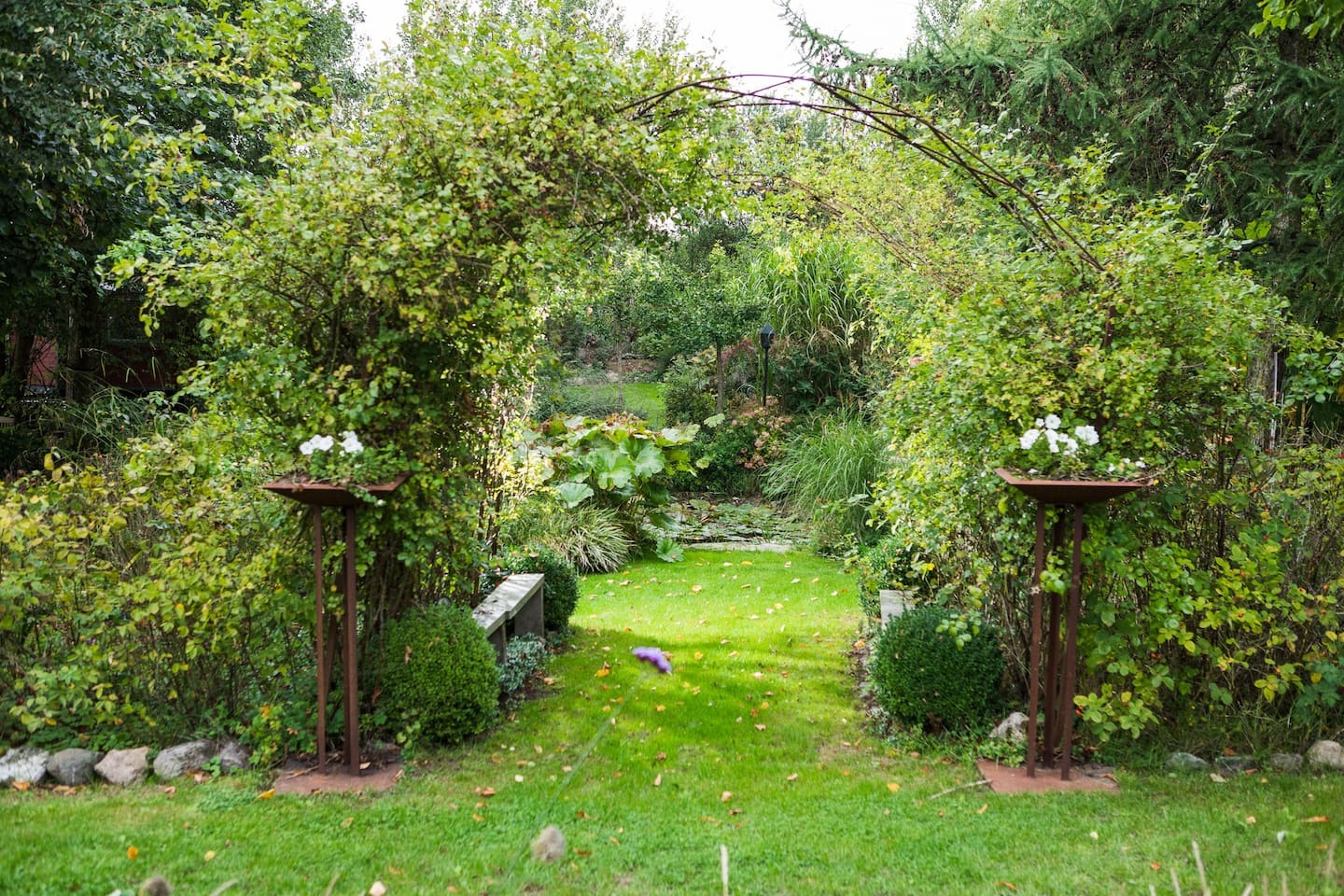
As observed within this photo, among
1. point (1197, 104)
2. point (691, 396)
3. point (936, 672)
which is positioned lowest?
point (936, 672)

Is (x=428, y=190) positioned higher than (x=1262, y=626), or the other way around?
(x=428, y=190)

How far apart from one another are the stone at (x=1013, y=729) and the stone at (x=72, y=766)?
12.0ft

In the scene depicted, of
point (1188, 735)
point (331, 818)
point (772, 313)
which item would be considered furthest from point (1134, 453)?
point (772, 313)

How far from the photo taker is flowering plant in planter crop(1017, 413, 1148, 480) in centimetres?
327

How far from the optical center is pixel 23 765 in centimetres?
327

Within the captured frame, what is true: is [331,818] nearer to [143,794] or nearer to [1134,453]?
[143,794]

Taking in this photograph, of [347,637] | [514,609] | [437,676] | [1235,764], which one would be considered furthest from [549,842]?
[514,609]

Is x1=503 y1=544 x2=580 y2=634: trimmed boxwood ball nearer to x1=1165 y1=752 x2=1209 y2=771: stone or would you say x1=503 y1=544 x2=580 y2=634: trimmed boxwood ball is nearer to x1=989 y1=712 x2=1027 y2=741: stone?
x1=989 y1=712 x2=1027 y2=741: stone

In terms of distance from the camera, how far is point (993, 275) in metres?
3.88

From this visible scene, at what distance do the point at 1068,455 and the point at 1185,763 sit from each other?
1331 millimetres

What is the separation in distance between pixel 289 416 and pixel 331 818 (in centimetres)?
161

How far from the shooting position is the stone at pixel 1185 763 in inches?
133

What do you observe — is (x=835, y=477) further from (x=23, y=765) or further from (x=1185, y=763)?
(x=23, y=765)

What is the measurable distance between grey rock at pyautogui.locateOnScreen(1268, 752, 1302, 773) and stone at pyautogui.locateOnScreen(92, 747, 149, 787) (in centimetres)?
438
